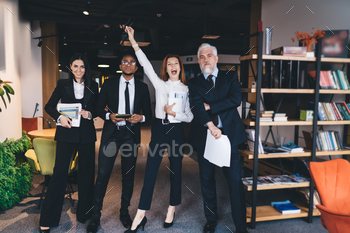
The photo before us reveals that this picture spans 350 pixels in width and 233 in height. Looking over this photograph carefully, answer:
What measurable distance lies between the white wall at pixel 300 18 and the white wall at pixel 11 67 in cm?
415

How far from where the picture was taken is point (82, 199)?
9.00 feet

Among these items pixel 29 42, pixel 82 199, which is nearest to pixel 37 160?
pixel 82 199

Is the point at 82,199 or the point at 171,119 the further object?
the point at 82,199

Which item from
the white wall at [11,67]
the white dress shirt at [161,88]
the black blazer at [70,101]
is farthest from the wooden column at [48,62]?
the white dress shirt at [161,88]

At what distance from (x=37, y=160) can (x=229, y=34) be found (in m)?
8.98

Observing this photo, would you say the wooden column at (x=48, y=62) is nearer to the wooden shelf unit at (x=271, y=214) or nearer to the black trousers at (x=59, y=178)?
the black trousers at (x=59, y=178)

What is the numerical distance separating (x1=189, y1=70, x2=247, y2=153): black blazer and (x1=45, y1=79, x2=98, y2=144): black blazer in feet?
3.59

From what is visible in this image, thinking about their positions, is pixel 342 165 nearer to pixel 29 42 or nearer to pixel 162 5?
pixel 162 5

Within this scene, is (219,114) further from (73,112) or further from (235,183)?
(73,112)

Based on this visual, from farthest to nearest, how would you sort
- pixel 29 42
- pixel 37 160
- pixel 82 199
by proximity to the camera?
pixel 29 42
pixel 37 160
pixel 82 199

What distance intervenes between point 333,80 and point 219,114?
5.22 ft

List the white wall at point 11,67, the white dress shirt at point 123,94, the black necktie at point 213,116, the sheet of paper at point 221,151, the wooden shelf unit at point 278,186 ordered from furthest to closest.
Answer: the white wall at point 11,67, the wooden shelf unit at point 278,186, the white dress shirt at point 123,94, the black necktie at point 213,116, the sheet of paper at point 221,151

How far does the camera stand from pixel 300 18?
4062mm

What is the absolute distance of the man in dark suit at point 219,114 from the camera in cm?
241
